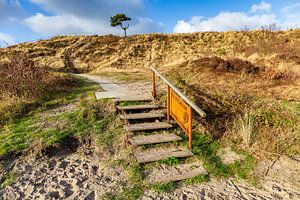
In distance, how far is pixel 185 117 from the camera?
5012 millimetres

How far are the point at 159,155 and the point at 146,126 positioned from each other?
1.00 meters

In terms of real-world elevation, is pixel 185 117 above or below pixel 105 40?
below

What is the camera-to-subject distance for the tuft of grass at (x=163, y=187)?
3.73m

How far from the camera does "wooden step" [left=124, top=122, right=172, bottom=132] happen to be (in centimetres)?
531

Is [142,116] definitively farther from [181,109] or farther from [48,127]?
[48,127]

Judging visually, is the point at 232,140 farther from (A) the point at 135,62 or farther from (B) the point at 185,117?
(A) the point at 135,62

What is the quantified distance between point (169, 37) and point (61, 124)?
20608mm

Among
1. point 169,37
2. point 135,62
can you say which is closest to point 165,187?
point 135,62

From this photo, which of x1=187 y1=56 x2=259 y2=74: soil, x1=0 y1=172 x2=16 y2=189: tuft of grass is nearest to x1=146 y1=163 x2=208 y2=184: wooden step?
x1=0 y1=172 x2=16 y2=189: tuft of grass

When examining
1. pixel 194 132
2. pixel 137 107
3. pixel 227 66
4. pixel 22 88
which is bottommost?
pixel 194 132

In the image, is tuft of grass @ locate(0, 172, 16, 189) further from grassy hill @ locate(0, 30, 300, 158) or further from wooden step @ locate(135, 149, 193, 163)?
grassy hill @ locate(0, 30, 300, 158)

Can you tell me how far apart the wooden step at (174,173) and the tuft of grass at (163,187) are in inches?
3.2

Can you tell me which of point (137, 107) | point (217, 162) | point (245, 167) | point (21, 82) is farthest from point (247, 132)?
point (21, 82)

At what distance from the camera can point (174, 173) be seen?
416 centimetres
